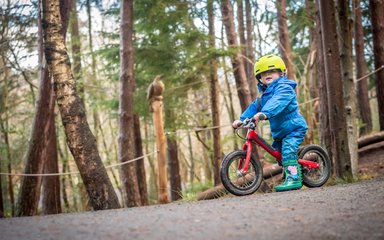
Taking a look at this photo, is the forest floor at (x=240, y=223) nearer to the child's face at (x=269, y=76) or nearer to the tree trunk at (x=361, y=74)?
the child's face at (x=269, y=76)

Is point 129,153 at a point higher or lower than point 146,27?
lower

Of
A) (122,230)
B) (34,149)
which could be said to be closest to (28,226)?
(122,230)

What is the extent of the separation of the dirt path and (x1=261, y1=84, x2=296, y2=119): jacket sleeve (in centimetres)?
131

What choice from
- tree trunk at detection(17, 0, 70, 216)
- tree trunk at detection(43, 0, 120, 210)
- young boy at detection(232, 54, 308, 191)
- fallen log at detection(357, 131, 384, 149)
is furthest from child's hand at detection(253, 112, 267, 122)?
fallen log at detection(357, 131, 384, 149)

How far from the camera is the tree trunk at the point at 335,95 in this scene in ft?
19.6

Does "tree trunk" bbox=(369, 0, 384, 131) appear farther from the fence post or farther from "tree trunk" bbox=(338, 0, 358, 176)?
the fence post

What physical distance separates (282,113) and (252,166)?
79 cm

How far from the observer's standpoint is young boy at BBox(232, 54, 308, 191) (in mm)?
5215

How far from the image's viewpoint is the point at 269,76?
553 cm

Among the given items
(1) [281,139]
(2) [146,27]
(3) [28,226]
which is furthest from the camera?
(2) [146,27]

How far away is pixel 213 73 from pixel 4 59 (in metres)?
7.34

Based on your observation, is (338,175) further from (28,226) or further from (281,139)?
(28,226)

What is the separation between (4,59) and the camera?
14422 mm

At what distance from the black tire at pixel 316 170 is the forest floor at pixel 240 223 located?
1.46 metres
